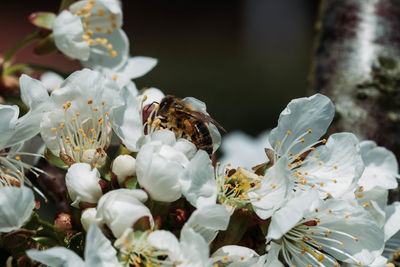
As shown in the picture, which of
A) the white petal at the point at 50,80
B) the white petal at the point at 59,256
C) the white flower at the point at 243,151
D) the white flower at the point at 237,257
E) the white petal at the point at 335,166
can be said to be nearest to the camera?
the white petal at the point at 59,256

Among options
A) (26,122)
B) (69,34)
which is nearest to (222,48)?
(69,34)

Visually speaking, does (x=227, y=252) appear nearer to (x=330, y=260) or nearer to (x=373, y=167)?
(x=330, y=260)

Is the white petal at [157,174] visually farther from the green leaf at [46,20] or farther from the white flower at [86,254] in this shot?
the green leaf at [46,20]

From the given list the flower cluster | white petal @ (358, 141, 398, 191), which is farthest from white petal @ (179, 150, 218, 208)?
white petal @ (358, 141, 398, 191)

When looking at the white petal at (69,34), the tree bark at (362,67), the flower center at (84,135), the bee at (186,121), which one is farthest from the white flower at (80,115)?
the tree bark at (362,67)

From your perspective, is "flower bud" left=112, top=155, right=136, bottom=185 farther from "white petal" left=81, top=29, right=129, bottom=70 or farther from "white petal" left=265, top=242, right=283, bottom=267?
"white petal" left=81, top=29, right=129, bottom=70

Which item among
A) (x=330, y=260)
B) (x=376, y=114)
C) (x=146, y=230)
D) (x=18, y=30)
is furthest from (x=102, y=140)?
(x=18, y=30)

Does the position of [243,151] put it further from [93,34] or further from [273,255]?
[273,255]
